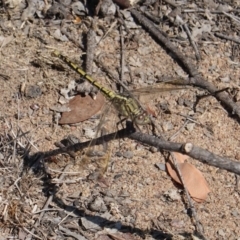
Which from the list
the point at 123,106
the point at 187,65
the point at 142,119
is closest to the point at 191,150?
the point at 142,119

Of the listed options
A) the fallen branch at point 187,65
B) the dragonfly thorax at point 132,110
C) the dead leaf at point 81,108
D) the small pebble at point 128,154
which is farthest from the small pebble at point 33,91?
the fallen branch at point 187,65

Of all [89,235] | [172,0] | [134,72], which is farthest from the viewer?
[172,0]

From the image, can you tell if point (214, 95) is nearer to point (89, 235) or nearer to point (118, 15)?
point (118, 15)

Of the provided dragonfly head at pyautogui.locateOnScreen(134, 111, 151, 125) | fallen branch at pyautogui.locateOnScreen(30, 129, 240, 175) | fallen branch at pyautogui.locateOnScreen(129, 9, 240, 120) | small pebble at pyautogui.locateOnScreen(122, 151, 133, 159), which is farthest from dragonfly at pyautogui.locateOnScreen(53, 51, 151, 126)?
fallen branch at pyautogui.locateOnScreen(129, 9, 240, 120)

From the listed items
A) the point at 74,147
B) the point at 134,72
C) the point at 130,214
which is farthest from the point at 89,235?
the point at 134,72

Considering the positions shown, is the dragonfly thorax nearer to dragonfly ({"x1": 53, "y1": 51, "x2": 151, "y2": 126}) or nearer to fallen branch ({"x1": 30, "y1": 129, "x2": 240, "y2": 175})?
dragonfly ({"x1": 53, "y1": 51, "x2": 151, "y2": 126})

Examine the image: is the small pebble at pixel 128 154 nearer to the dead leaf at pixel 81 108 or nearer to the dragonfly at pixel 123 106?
the dragonfly at pixel 123 106
